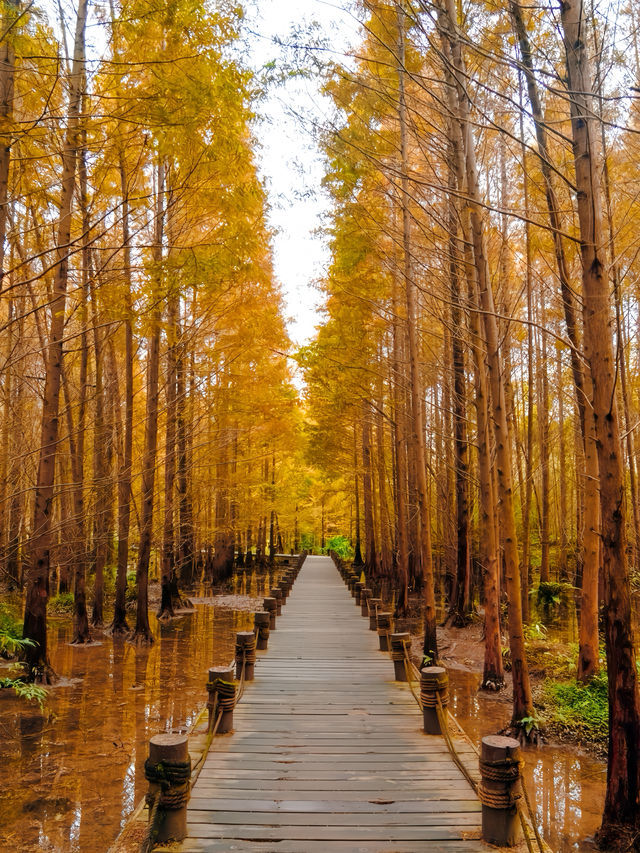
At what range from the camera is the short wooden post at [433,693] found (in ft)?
20.3

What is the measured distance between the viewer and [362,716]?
23.4 ft

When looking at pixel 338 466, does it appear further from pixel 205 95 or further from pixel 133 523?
pixel 205 95

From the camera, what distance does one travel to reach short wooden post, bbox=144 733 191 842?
4.03m

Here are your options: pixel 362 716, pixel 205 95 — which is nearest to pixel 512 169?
pixel 205 95

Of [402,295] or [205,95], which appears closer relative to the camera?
[205,95]

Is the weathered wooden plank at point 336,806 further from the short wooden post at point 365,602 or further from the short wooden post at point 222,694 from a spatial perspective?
the short wooden post at point 365,602

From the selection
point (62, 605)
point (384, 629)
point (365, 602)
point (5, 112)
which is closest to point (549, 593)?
point (365, 602)

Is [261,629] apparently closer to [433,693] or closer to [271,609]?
[271,609]

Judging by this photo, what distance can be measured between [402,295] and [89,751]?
37.3ft

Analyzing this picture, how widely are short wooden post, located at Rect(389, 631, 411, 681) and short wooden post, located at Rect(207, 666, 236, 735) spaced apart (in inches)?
119

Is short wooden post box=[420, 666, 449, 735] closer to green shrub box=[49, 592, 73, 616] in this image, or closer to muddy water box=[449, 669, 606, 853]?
muddy water box=[449, 669, 606, 853]

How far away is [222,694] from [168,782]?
87.7 inches

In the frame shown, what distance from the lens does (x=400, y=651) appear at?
8711 millimetres

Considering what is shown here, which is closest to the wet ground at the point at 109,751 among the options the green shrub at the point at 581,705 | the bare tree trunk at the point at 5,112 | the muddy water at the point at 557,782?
the muddy water at the point at 557,782
